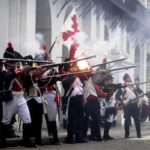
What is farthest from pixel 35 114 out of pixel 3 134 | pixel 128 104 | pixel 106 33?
pixel 106 33

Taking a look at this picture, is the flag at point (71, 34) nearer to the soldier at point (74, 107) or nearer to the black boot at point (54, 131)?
the soldier at point (74, 107)

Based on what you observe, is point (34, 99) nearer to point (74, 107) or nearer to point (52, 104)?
point (52, 104)

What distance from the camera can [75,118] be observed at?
12.9 m

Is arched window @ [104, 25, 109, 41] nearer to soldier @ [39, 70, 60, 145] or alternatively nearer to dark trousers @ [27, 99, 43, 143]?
soldier @ [39, 70, 60, 145]

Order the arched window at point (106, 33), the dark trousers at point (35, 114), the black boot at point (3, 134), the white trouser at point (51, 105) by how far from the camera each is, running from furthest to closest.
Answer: the arched window at point (106, 33) → the white trouser at point (51, 105) → the dark trousers at point (35, 114) → the black boot at point (3, 134)

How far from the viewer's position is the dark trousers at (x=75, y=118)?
12773 mm

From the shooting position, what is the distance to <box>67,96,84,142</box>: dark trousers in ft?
41.9

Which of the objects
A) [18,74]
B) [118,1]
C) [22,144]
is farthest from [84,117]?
[118,1]

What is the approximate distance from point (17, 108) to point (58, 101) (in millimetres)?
1184

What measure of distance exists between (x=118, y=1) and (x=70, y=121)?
7219 mm

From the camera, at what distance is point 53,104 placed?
12.5 metres

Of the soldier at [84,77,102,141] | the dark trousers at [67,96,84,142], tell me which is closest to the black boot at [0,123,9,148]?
the dark trousers at [67,96,84,142]

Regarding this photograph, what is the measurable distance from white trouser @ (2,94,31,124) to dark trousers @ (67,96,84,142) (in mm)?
1431

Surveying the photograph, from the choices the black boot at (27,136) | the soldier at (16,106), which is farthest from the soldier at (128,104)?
the soldier at (16,106)
